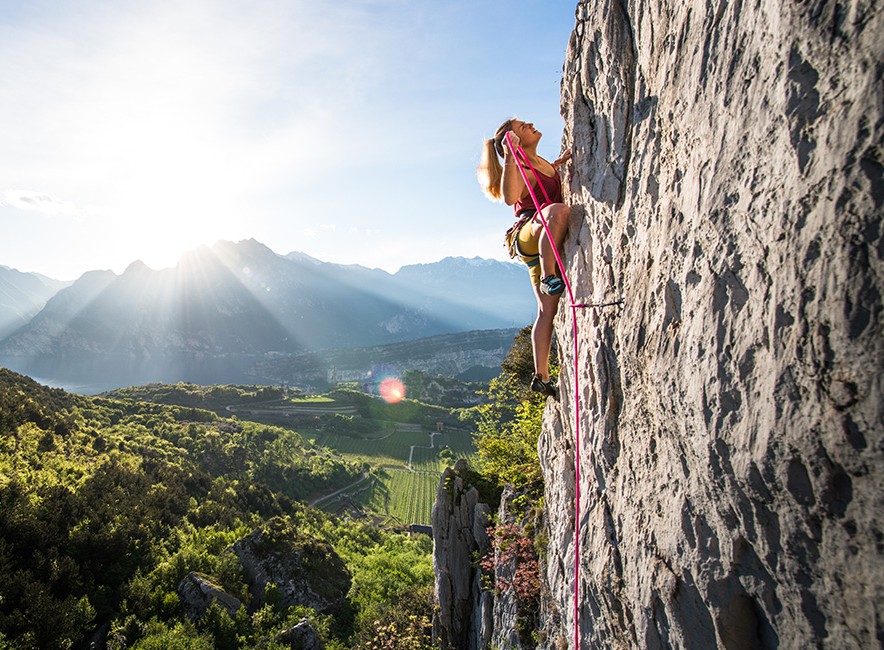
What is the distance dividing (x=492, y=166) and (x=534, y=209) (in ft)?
3.04

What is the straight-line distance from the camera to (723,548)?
318cm

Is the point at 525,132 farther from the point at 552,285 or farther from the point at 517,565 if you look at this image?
the point at 517,565

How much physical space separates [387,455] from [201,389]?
57.7 metres

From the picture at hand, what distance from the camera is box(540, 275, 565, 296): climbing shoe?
19.3ft

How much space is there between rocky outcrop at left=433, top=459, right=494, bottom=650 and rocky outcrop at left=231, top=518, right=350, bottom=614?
10.2 meters

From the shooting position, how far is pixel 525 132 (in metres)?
6.10

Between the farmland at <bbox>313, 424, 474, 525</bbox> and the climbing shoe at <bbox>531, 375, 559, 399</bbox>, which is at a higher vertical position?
the climbing shoe at <bbox>531, 375, 559, 399</bbox>

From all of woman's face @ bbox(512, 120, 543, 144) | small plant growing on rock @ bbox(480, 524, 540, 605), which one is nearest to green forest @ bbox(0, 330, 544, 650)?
small plant growing on rock @ bbox(480, 524, 540, 605)

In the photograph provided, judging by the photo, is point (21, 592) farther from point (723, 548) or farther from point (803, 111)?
point (803, 111)

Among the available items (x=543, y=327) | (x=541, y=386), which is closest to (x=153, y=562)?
(x=541, y=386)

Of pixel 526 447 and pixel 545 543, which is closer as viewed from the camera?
pixel 545 543

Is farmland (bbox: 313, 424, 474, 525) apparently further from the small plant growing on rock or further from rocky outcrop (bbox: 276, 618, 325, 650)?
the small plant growing on rock

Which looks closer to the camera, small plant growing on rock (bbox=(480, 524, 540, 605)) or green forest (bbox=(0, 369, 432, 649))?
small plant growing on rock (bbox=(480, 524, 540, 605))

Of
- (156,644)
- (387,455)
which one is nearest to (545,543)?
(156,644)
